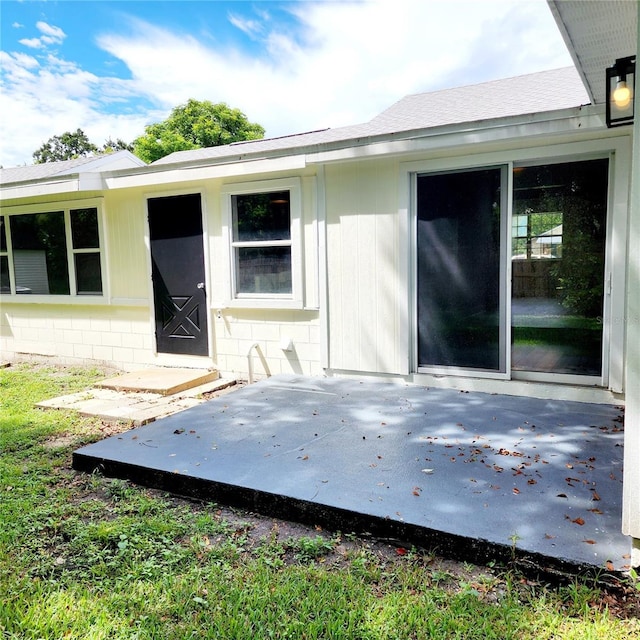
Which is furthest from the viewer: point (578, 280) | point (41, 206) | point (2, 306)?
point (2, 306)

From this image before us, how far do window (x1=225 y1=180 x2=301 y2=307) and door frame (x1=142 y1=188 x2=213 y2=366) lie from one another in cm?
38

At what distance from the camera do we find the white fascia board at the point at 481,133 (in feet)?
11.8

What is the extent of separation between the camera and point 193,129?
80.4 feet

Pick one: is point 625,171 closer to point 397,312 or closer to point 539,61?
point 397,312

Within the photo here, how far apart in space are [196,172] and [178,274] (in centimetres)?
129

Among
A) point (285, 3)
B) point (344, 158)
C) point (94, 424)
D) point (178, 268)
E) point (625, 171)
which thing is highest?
point (285, 3)

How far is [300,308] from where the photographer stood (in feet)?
17.0

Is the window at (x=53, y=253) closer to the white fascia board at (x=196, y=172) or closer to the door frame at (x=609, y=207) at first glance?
the white fascia board at (x=196, y=172)

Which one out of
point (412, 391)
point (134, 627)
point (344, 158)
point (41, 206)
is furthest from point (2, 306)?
point (134, 627)

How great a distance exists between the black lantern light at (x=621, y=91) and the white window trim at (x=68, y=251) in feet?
19.1

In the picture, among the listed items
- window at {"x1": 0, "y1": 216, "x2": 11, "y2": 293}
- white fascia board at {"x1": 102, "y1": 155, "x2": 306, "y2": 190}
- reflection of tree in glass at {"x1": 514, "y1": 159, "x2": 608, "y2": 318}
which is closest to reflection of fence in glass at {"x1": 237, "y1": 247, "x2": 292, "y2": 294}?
white fascia board at {"x1": 102, "y1": 155, "x2": 306, "y2": 190}

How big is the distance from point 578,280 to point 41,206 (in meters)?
7.03

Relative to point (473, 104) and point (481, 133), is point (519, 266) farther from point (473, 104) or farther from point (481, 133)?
point (473, 104)

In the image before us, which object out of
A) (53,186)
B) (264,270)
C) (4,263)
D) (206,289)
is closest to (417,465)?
(264,270)
